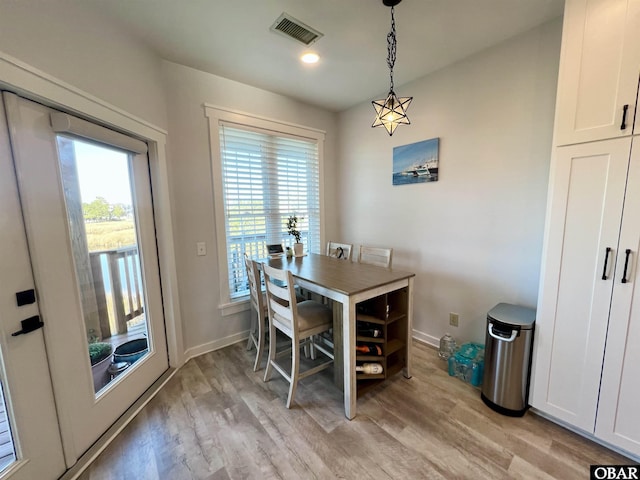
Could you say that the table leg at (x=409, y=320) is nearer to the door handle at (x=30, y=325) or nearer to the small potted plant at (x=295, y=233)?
the small potted plant at (x=295, y=233)

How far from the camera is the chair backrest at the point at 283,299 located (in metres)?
1.74

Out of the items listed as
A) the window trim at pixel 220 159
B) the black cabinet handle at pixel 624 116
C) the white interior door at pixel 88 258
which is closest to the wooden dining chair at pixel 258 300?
the window trim at pixel 220 159

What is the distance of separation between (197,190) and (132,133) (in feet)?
2.33

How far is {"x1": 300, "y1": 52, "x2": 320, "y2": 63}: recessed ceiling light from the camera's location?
218cm

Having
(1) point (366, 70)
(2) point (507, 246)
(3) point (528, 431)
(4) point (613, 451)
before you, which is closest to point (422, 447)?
(3) point (528, 431)

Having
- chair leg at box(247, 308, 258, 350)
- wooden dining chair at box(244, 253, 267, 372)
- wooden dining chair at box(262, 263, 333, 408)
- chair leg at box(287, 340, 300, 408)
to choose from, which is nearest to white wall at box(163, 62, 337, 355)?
chair leg at box(247, 308, 258, 350)

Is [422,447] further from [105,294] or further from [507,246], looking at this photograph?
[105,294]

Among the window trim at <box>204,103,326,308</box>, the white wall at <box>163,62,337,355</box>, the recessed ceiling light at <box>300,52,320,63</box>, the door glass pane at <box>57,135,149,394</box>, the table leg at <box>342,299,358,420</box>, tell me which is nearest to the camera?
the door glass pane at <box>57,135,149,394</box>

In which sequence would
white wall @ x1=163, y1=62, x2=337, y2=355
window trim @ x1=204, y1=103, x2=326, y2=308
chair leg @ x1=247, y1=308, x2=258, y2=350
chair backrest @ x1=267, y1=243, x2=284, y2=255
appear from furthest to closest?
chair backrest @ x1=267, y1=243, x2=284, y2=255 < chair leg @ x1=247, y1=308, x2=258, y2=350 < window trim @ x1=204, y1=103, x2=326, y2=308 < white wall @ x1=163, y1=62, x2=337, y2=355

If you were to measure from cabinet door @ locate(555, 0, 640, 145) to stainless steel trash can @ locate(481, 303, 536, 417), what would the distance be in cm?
118

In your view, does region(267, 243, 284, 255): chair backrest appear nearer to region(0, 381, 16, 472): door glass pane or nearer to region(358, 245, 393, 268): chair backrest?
region(358, 245, 393, 268): chair backrest

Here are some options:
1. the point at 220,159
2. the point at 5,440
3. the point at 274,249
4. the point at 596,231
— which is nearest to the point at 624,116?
the point at 596,231

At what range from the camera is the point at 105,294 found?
1.76m

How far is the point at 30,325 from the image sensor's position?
49.9 inches
